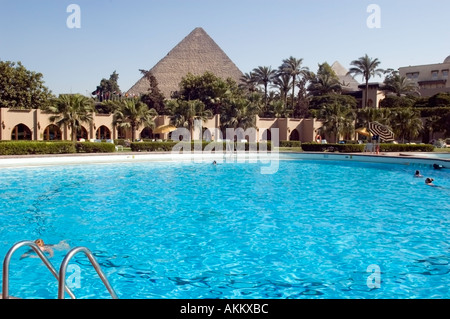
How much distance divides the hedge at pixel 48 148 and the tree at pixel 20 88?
20086 mm

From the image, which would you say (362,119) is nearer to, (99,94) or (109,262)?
(109,262)

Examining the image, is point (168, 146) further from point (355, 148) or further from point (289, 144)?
point (355, 148)

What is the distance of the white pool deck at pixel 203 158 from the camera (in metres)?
22.9

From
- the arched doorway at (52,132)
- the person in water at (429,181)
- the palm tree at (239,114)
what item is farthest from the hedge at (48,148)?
the person in water at (429,181)

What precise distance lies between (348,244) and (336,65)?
130663 mm

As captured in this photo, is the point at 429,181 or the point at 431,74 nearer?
the point at 429,181

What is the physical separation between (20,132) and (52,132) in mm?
3235

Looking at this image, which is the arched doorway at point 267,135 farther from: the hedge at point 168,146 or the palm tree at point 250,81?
the palm tree at point 250,81

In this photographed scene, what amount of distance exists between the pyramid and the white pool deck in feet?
364

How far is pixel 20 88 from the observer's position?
43.8 meters
